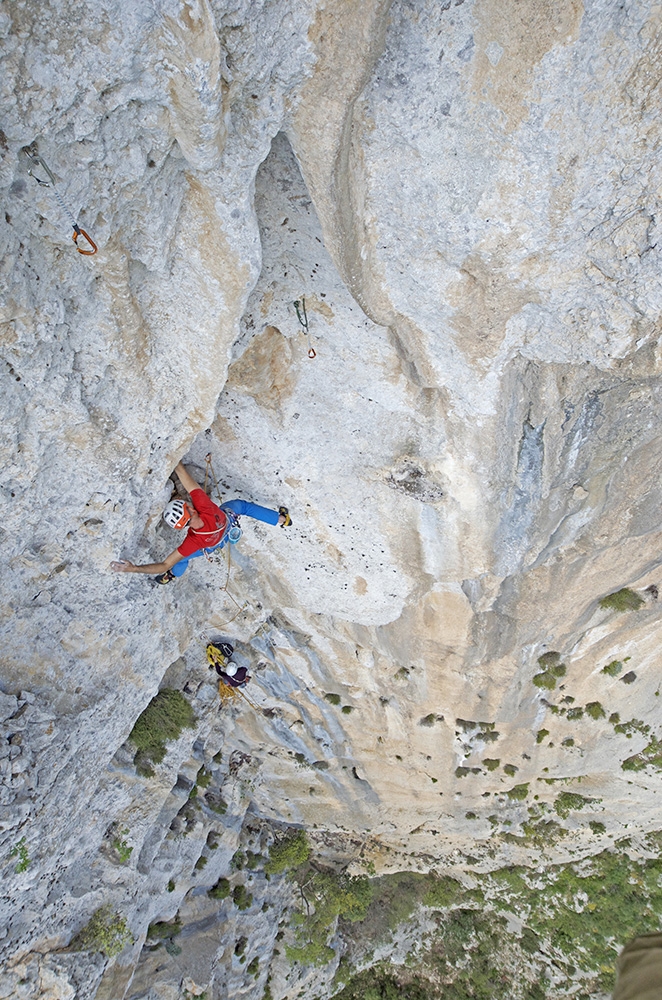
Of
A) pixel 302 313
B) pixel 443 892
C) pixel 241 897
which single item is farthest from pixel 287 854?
pixel 302 313

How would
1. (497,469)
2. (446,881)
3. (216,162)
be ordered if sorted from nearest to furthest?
(216,162) < (497,469) < (446,881)

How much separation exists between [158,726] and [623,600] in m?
5.93

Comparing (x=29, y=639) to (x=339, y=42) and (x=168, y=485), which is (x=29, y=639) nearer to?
(x=168, y=485)

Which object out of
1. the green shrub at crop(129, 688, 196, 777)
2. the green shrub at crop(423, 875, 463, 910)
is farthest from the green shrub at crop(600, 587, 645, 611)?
the green shrub at crop(423, 875, 463, 910)

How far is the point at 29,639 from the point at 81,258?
301cm

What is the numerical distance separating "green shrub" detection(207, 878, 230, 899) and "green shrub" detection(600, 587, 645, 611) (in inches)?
299

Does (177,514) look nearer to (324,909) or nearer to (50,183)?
Answer: (50,183)

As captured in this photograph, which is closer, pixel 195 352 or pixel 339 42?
pixel 339 42

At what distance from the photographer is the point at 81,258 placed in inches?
125

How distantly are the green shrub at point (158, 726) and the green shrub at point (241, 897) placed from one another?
4202 mm

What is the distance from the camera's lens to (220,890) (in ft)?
30.7

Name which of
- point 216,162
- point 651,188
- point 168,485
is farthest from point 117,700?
point 651,188

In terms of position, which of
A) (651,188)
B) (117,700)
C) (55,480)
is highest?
(55,480)

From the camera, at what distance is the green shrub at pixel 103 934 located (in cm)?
581
